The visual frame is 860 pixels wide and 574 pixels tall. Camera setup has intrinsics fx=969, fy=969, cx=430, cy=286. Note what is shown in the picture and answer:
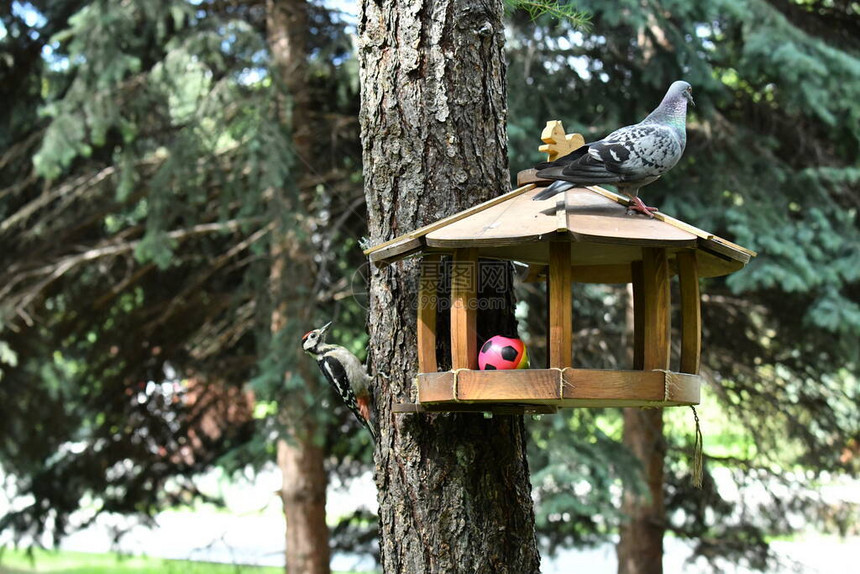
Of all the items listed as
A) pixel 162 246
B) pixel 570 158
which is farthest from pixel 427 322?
pixel 162 246

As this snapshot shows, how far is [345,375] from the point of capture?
3664mm

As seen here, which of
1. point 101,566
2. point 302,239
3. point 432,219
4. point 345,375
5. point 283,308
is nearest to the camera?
point 432,219

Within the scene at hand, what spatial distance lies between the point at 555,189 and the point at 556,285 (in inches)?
11.2

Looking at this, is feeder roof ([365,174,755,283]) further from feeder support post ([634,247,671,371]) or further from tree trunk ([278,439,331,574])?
tree trunk ([278,439,331,574])

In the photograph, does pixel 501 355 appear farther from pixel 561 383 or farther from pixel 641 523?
pixel 641 523

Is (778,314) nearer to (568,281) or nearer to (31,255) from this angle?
(568,281)

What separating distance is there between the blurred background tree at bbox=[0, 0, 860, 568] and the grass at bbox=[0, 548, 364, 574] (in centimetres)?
76

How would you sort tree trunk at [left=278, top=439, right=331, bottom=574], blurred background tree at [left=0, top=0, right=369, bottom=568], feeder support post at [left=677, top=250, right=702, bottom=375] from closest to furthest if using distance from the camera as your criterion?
feeder support post at [left=677, top=250, right=702, bottom=375]
blurred background tree at [left=0, top=0, right=369, bottom=568]
tree trunk at [left=278, top=439, right=331, bottom=574]

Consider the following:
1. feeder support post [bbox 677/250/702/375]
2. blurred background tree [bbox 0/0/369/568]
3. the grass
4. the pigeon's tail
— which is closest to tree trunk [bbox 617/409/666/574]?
blurred background tree [bbox 0/0/369/568]

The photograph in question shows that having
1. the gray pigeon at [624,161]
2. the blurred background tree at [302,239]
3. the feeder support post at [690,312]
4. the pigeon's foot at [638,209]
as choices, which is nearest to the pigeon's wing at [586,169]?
the gray pigeon at [624,161]

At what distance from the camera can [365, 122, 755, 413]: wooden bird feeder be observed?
260 cm

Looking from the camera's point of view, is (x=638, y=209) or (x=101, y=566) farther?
(x=101, y=566)

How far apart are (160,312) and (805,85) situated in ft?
18.2

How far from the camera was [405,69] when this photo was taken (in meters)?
3.07
